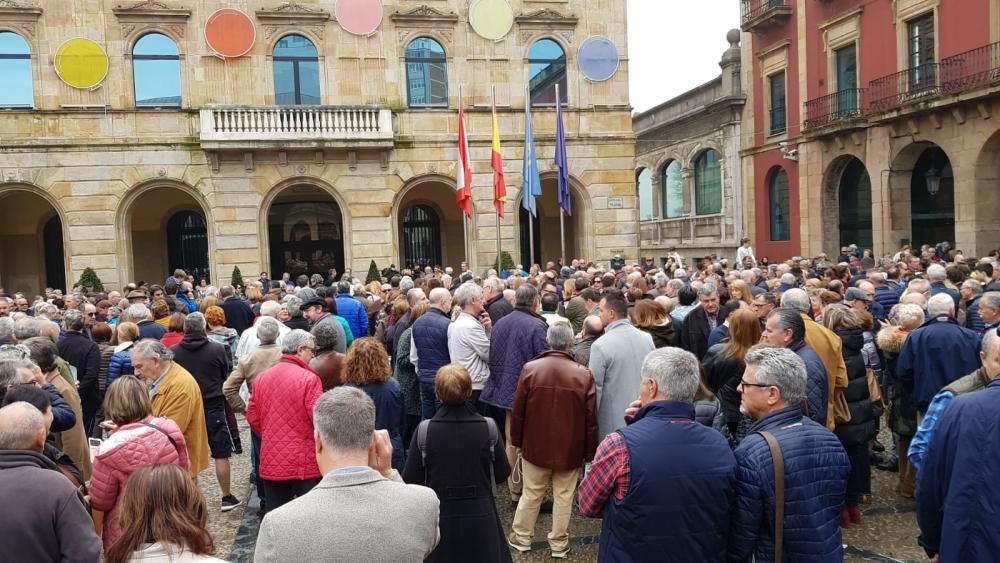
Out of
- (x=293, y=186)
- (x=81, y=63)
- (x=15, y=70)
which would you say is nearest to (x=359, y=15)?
(x=293, y=186)

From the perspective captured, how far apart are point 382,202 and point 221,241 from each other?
4669 millimetres

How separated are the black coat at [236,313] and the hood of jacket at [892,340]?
8635 mm

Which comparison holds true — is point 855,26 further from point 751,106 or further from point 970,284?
point 970,284

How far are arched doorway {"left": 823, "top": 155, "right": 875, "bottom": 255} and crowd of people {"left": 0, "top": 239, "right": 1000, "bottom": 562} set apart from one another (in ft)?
50.3

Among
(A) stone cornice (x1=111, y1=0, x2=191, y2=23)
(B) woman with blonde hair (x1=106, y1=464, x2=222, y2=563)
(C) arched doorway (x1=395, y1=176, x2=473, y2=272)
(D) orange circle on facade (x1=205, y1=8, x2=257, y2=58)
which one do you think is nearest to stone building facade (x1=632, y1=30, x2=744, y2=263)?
(C) arched doorway (x1=395, y1=176, x2=473, y2=272)

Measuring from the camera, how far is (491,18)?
2167 centimetres

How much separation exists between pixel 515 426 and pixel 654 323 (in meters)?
1.76

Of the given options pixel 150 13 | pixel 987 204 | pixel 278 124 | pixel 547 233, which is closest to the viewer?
pixel 987 204

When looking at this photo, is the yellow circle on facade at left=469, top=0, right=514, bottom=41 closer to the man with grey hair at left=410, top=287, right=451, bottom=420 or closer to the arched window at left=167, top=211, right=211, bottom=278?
the arched window at left=167, top=211, right=211, bottom=278

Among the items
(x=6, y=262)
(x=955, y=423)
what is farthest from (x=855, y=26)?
(x=6, y=262)

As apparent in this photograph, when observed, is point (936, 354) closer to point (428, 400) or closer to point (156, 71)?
point (428, 400)

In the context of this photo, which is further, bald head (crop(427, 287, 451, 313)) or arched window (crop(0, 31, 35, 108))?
arched window (crop(0, 31, 35, 108))

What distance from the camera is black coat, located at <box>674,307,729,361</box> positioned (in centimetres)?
750

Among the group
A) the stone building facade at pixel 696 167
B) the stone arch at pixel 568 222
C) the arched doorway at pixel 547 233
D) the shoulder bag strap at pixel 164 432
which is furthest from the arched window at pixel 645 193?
the shoulder bag strap at pixel 164 432
